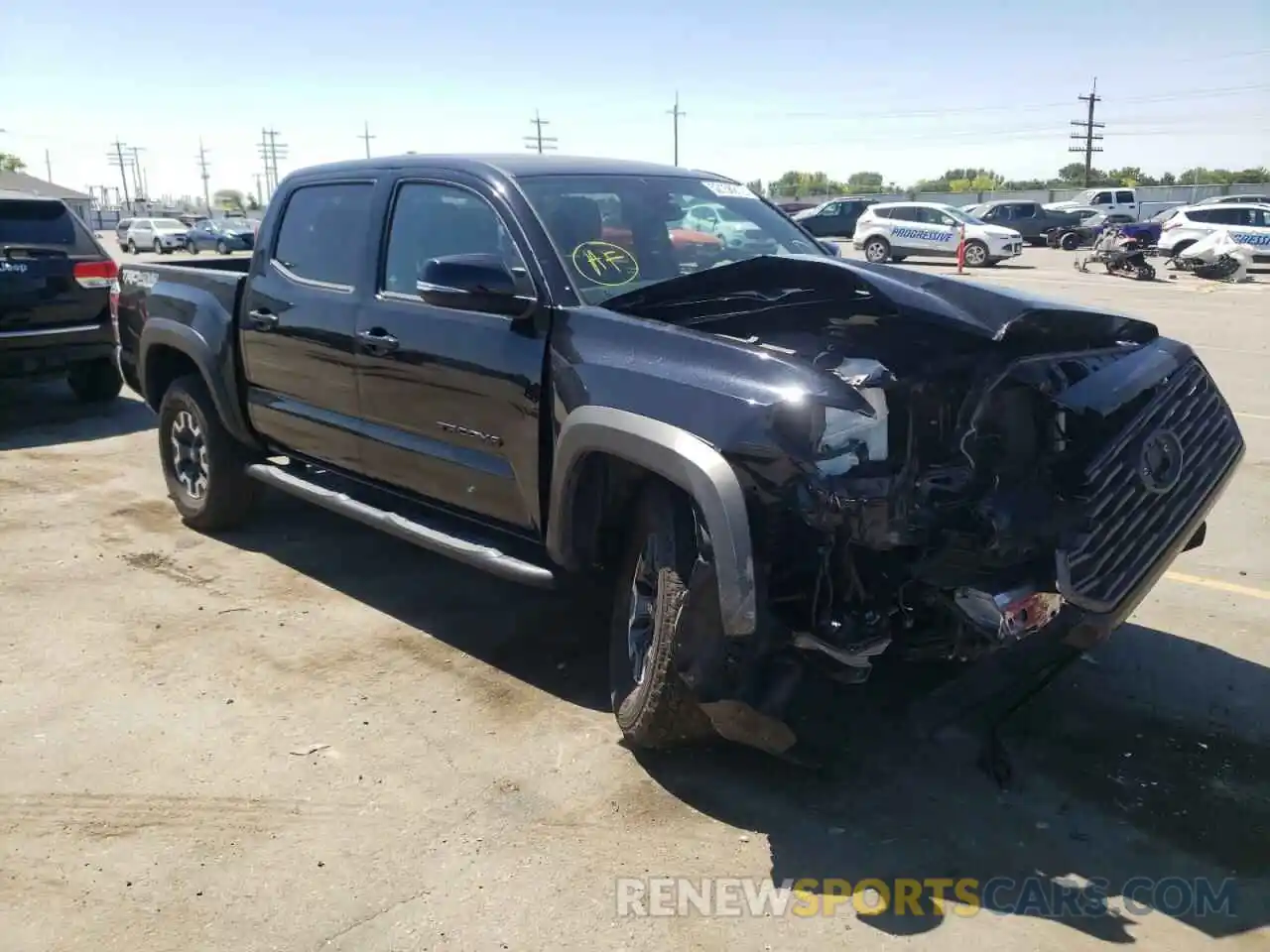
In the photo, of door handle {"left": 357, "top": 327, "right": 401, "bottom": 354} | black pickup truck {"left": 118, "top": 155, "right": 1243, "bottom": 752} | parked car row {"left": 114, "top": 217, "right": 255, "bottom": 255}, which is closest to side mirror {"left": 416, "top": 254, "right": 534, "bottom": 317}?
black pickup truck {"left": 118, "top": 155, "right": 1243, "bottom": 752}

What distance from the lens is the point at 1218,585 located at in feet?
16.8

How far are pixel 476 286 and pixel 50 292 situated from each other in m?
6.60

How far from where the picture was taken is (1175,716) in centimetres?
386

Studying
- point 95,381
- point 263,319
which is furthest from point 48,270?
point 263,319

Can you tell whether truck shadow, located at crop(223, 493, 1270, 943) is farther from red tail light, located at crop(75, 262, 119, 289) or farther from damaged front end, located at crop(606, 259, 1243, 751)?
red tail light, located at crop(75, 262, 119, 289)

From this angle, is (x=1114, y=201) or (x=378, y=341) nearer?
(x=378, y=341)

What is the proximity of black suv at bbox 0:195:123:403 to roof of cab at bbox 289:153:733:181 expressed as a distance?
186 inches

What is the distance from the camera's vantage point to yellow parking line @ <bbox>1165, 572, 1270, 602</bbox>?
196 inches

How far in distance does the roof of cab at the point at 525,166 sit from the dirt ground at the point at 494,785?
1.95m

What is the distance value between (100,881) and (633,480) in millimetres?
1954

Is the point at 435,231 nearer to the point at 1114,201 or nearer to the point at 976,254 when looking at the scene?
the point at 976,254

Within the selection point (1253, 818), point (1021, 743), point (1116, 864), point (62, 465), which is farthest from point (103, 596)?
point (1253, 818)

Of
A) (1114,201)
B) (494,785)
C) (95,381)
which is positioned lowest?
(494,785)

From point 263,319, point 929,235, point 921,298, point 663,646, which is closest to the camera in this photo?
point 921,298
